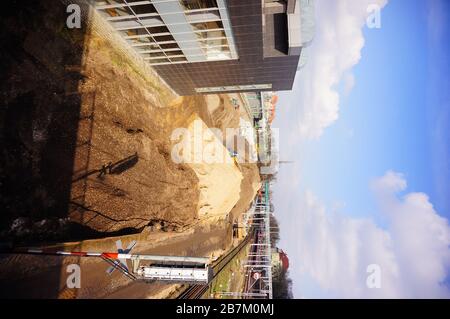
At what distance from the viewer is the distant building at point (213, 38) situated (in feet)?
61.6

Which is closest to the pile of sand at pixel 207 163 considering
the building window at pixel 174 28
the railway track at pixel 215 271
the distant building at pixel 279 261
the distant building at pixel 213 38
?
the distant building at pixel 213 38

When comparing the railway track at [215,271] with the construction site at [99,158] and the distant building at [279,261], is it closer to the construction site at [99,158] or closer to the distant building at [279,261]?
the construction site at [99,158]

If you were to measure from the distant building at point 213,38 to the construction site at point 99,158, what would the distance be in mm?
167

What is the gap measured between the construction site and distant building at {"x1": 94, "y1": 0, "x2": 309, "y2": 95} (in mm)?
167

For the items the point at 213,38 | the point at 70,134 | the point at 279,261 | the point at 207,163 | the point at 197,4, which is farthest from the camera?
the point at 279,261

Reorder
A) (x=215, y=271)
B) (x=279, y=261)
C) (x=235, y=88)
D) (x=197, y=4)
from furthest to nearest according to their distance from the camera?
(x=279, y=261) → (x=235, y=88) → (x=215, y=271) → (x=197, y=4)

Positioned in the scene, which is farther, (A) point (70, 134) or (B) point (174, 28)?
(B) point (174, 28)

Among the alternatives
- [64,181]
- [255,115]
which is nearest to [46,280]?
[64,181]

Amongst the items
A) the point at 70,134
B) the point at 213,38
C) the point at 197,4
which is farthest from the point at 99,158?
the point at 213,38

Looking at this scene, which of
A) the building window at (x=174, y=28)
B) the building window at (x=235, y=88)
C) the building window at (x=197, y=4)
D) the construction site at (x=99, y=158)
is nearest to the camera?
the construction site at (x=99, y=158)

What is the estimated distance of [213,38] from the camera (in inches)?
878

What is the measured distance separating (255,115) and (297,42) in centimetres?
4638

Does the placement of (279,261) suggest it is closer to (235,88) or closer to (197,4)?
(235,88)

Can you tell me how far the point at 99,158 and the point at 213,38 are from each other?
13722 mm
